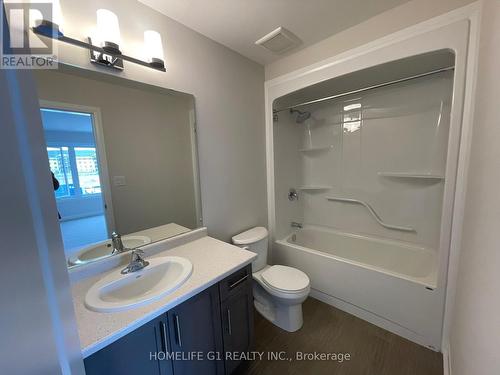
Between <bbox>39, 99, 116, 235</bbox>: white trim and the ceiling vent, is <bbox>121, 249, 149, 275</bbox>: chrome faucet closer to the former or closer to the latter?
<bbox>39, 99, 116, 235</bbox>: white trim

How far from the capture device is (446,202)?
143cm

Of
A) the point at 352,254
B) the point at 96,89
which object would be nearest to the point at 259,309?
the point at 352,254

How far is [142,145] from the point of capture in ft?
4.77

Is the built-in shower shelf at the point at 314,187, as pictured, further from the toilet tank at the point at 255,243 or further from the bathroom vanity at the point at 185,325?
the bathroom vanity at the point at 185,325

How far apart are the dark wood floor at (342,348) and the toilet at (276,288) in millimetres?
83

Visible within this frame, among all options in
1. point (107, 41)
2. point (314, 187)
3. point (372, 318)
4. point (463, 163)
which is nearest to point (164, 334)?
point (107, 41)

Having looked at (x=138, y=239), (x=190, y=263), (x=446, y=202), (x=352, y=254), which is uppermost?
(x=446, y=202)

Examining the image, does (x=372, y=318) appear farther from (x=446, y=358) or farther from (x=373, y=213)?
(x=373, y=213)

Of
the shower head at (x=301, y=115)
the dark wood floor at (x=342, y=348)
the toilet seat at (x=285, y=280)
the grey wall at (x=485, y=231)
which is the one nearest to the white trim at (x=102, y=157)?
the toilet seat at (x=285, y=280)

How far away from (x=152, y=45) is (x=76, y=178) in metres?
0.93

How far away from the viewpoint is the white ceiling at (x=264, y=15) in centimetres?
140

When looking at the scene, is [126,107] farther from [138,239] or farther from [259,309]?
[259,309]

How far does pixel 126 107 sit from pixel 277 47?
4.60 feet

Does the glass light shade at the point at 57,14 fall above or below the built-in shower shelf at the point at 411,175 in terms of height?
above
